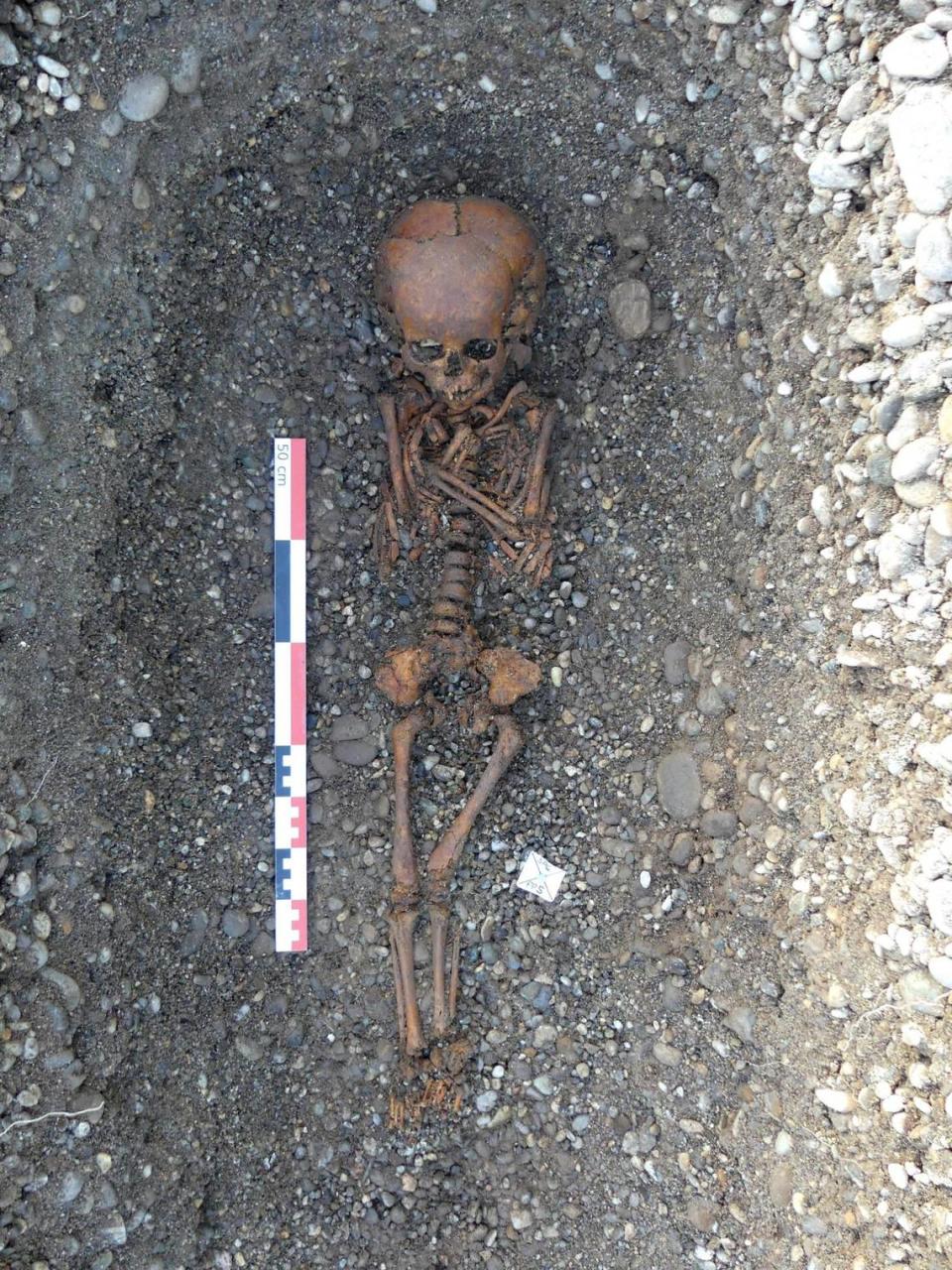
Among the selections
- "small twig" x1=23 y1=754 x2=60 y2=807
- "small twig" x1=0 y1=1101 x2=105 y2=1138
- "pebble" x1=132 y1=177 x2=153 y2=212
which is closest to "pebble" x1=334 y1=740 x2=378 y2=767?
"small twig" x1=23 y1=754 x2=60 y2=807

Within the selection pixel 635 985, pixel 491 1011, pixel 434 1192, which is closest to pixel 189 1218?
pixel 434 1192

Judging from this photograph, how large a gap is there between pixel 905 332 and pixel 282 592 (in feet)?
7.11

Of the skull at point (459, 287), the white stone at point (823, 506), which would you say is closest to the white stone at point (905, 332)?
the white stone at point (823, 506)

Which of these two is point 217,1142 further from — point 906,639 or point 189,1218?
point 906,639

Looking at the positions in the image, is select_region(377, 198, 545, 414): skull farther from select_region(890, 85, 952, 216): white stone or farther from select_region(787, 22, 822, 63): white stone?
select_region(890, 85, 952, 216): white stone

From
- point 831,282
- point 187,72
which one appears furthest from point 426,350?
point 831,282

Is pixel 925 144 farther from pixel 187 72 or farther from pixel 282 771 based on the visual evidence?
pixel 282 771

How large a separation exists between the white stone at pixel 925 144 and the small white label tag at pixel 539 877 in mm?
2379

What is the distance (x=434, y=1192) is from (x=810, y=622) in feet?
7.81

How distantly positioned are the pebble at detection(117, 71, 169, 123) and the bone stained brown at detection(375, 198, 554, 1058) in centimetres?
83

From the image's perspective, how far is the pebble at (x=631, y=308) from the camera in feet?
11.0

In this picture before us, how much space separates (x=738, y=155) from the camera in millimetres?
3088

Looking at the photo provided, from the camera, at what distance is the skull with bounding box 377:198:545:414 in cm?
316

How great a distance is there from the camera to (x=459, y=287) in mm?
3148
